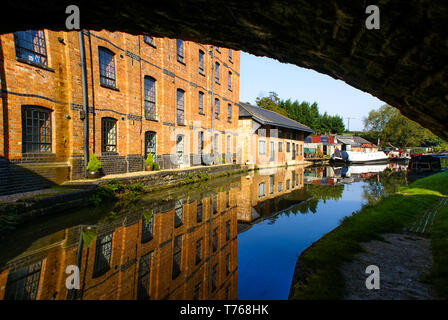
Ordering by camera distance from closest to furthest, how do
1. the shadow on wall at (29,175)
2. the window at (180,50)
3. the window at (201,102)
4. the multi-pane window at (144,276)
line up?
the multi-pane window at (144,276) → the shadow on wall at (29,175) → the window at (180,50) → the window at (201,102)

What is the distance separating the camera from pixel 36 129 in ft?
27.1

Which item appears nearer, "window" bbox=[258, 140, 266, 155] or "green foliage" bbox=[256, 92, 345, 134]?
"window" bbox=[258, 140, 266, 155]

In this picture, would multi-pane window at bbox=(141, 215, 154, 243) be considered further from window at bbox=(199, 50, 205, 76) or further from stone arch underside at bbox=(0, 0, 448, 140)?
window at bbox=(199, 50, 205, 76)

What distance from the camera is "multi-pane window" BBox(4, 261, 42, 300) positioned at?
9.43ft

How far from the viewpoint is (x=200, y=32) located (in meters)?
2.52

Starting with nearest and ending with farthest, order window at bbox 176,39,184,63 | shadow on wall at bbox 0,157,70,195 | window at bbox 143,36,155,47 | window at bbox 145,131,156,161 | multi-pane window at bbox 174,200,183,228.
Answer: multi-pane window at bbox 174,200,183,228 → shadow on wall at bbox 0,157,70,195 → window at bbox 143,36,155,47 → window at bbox 145,131,156,161 → window at bbox 176,39,184,63

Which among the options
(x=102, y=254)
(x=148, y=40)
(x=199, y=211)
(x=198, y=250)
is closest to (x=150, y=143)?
(x=148, y=40)

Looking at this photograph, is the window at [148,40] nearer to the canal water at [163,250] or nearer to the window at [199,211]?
the canal water at [163,250]

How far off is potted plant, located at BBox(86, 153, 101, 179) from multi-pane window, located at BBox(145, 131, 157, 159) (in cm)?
354

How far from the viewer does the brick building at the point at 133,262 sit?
10.0ft

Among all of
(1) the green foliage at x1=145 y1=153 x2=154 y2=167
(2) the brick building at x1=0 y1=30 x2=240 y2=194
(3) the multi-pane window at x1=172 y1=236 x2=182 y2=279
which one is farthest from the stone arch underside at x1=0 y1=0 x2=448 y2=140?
(1) the green foliage at x1=145 y1=153 x2=154 y2=167

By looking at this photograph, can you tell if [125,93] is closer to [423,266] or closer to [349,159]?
[423,266]

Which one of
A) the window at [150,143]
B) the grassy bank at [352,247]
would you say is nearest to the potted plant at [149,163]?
the window at [150,143]

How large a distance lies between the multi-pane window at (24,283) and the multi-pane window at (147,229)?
68.8 inches
